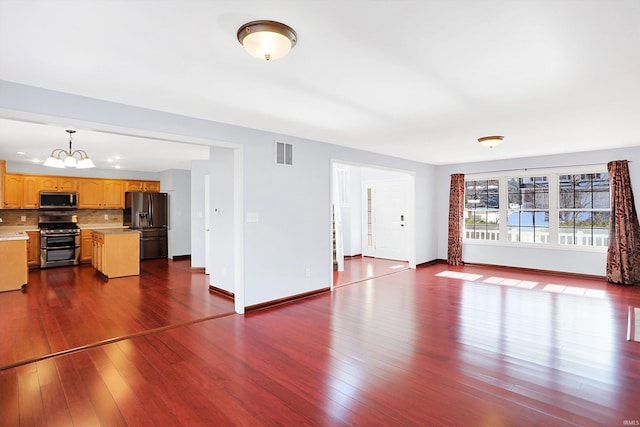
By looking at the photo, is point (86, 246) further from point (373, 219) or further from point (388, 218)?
point (388, 218)

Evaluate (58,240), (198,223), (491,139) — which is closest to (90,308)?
(198,223)

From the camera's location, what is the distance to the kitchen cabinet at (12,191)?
739cm

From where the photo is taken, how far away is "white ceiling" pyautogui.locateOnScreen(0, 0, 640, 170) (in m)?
1.85

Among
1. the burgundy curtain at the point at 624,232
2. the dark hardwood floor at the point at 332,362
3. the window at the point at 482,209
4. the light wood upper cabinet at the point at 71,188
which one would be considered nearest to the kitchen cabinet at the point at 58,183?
the light wood upper cabinet at the point at 71,188

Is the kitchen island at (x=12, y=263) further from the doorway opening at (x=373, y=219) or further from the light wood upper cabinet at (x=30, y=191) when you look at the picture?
the doorway opening at (x=373, y=219)

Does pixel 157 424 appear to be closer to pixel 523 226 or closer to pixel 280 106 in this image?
pixel 280 106

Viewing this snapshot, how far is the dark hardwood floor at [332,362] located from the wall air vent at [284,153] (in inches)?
81.1

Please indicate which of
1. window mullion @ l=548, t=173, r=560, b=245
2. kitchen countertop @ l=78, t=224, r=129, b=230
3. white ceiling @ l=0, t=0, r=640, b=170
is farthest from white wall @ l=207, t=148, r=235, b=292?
window mullion @ l=548, t=173, r=560, b=245

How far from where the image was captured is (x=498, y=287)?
566cm

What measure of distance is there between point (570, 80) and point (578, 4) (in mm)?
1262

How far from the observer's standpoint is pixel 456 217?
791 cm

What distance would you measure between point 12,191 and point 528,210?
11.5m

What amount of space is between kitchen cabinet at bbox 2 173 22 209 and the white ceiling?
14.3ft

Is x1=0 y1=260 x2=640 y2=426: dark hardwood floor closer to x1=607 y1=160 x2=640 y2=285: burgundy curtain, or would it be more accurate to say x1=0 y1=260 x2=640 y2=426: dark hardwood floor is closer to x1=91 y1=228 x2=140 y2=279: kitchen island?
x1=607 y1=160 x2=640 y2=285: burgundy curtain
